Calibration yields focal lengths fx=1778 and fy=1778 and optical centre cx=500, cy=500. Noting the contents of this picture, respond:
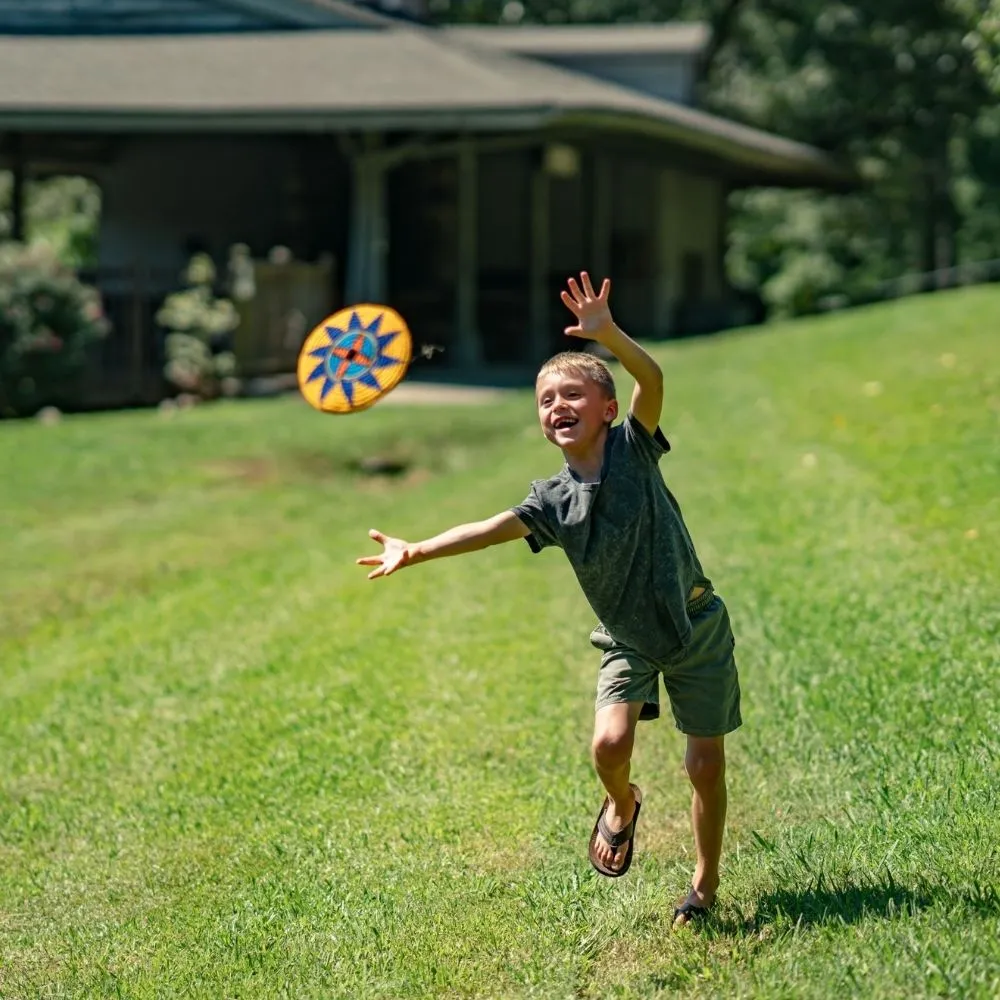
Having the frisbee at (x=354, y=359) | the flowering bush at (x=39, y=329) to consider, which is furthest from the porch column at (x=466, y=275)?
the frisbee at (x=354, y=359)

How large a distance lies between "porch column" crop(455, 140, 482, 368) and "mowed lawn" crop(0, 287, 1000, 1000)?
7.46 m

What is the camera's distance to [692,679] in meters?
4.98

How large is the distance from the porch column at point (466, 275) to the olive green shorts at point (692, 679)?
17076mm

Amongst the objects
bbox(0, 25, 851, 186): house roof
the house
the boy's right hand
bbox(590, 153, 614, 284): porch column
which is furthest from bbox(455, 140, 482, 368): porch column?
the boy's right hand

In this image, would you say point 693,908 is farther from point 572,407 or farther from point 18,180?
point 18,180

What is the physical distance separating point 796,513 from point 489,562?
194 cm

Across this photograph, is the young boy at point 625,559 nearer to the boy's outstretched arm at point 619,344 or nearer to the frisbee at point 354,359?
the boy's outstretched arm at point 619,344

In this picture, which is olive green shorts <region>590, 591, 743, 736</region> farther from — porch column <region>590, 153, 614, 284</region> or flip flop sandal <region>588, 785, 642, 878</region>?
porch column <region>590, 153, 614, 284</region>

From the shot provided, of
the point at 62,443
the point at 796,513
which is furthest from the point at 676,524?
the point at 62,443

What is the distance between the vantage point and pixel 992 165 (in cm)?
3600

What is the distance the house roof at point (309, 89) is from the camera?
19.4 metres

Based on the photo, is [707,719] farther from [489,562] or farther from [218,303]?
[218,303]

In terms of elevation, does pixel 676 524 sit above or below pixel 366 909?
above

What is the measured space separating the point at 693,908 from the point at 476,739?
2.44 m
